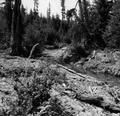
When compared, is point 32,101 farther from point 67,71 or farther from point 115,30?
point 115,30

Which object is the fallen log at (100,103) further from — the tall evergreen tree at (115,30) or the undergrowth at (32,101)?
the tall evergreen tree at (115,30)

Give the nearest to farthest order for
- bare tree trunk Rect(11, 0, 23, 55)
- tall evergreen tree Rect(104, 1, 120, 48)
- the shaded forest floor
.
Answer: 1. the shaded forest floor
2. bare tree trunk Rect(11, 0, 23, 55)
3. tall evergreen tree Rect(104, 1, 120, 48)

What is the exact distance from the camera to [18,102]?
11.7 feet

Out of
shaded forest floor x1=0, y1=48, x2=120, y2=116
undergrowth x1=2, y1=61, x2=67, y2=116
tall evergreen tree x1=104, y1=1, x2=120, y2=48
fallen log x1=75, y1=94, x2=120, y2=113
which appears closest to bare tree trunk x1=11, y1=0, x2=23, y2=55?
shaded forest floor x1=0, y1=48, x2=120, y2=116

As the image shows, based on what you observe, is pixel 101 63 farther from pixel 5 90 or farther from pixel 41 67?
pixel 5 90

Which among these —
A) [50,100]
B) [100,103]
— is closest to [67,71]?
[100,103]

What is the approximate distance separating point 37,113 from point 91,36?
48.3 feet

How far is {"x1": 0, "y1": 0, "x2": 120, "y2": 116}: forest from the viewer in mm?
3943

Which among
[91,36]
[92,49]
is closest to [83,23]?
[91,36]

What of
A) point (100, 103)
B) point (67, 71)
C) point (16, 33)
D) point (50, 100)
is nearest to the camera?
point (50, 100)

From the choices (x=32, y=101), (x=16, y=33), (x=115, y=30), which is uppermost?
(x=115, y=30)

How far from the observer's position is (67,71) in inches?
312

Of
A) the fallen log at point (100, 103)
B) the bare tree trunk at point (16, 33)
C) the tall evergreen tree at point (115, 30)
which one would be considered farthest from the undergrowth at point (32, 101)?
the tall evergreen tree at point (115, 30)

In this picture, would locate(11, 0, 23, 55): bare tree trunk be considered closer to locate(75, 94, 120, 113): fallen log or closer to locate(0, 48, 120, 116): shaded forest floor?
locate(0, 48, 120, 116): shaded forest floor
